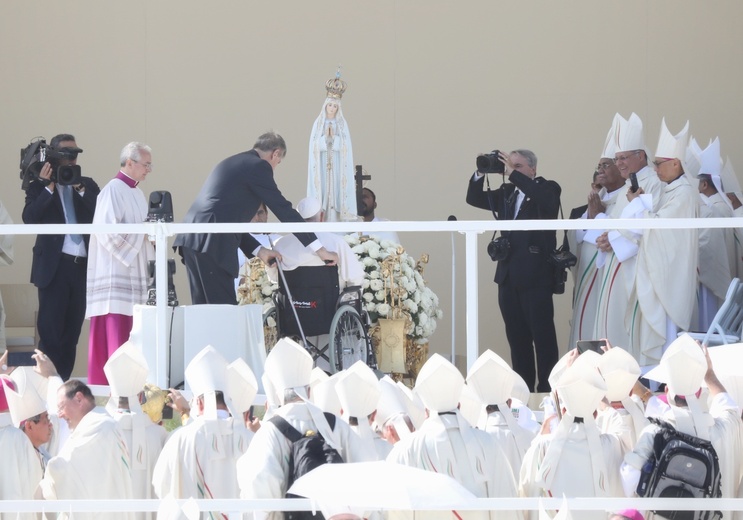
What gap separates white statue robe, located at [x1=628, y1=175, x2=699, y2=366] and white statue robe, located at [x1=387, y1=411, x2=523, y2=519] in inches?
132

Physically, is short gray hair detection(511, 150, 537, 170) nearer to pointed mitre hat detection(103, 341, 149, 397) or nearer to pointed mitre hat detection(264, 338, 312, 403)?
pointed mitre hat detection(264, 338, 312, 403)

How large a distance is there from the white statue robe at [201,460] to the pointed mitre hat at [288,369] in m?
0.25

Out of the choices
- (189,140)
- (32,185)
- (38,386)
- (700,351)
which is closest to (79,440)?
(38,386)

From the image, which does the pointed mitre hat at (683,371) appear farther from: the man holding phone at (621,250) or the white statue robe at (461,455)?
the man holding phone at (621,250)

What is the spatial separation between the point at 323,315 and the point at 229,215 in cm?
79

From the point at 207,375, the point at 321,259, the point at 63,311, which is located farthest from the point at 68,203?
the point at 207,375

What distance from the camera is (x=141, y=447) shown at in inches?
238

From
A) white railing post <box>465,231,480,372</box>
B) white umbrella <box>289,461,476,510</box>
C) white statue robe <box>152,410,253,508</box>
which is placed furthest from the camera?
white railing post <box>465,231,480,372</box>

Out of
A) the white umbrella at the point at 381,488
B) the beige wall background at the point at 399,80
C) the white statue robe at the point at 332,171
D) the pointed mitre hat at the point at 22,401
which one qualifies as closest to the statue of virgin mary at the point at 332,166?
the white statue robe at the point at 332,171

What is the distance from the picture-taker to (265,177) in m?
8.30

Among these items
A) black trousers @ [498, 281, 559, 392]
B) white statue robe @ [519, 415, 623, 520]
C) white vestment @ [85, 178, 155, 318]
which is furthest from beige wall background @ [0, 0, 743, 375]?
white statue robe @ [519, 415, 623, 520]

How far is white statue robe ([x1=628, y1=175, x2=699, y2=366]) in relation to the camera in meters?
8.81

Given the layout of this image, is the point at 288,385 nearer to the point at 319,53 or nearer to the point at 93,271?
the point at 93,271

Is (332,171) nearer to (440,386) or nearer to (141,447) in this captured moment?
(141,447)
